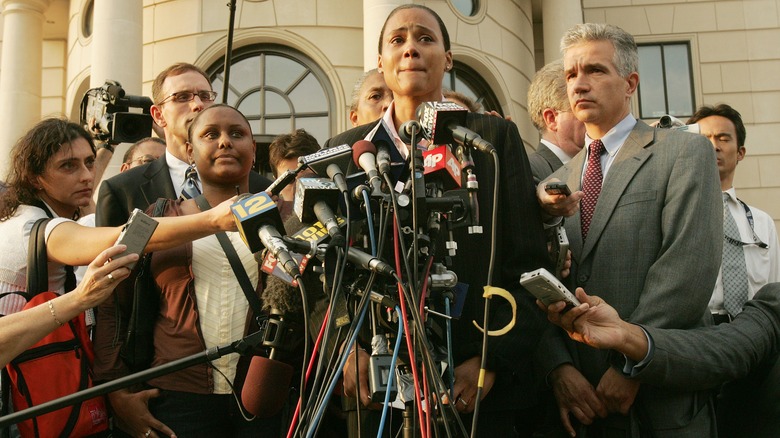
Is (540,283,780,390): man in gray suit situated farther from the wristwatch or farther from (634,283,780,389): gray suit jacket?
the wristwatch

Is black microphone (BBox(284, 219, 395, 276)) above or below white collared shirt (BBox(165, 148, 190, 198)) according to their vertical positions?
below

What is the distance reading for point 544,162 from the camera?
4.17 meters

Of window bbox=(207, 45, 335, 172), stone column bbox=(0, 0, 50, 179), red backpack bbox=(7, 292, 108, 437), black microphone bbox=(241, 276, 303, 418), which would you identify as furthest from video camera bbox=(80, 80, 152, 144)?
stone column bbox=(0, 0, 50, 179)

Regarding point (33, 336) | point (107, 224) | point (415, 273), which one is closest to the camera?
point (415, 273)

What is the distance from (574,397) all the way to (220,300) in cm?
148

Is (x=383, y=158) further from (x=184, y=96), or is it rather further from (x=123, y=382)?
(x=184, y=96)

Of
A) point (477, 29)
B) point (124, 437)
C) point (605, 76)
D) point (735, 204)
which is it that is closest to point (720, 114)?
point (735, 204)

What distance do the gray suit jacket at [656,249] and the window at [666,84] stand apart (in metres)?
11.2

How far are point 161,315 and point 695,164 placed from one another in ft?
7.37

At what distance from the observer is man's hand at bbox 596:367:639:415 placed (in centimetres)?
294

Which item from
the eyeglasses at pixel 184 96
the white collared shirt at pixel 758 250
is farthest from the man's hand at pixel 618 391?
the eyeglasses at pixel 184 96

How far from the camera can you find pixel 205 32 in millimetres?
11938

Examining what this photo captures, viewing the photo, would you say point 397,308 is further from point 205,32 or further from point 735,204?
point 205,32

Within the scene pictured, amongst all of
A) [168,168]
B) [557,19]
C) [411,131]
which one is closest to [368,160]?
[411,131]
